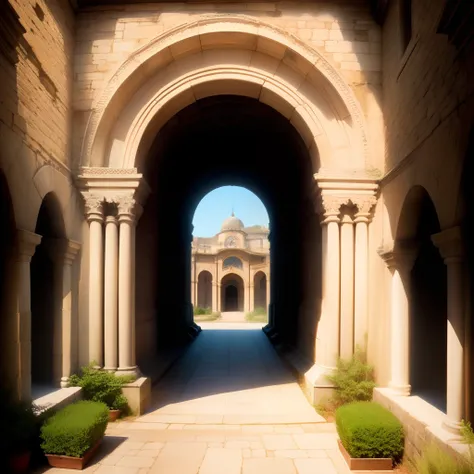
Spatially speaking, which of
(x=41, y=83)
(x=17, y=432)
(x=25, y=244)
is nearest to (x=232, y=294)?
(x=41, y=83)

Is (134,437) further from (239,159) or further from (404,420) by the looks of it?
(239,159)

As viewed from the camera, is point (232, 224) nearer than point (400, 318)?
No

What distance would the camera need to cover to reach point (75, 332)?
7.57 meters

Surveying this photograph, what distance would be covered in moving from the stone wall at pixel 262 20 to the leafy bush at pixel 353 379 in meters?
3.86

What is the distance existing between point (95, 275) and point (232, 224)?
41000 mm

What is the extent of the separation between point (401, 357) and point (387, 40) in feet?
16.3

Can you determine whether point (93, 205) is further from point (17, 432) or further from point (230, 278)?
point (230, 278)

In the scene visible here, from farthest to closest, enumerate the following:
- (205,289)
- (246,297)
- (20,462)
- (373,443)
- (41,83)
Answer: (205,289) → (246,297) → (41,83) → (373,443) → (20,462)

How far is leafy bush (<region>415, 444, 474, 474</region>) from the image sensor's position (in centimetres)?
392

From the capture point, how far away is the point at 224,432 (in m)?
6.88

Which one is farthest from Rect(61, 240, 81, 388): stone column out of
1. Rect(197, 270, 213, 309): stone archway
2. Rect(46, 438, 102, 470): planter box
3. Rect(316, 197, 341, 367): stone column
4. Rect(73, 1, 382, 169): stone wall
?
Rect(197, 270, 213, 309): stone archway

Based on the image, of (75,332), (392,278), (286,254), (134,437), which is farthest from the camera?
(286,254)

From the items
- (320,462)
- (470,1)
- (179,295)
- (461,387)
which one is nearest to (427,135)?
(470,1)

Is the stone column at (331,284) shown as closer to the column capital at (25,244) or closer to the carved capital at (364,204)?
the carved capital at (364,204)
